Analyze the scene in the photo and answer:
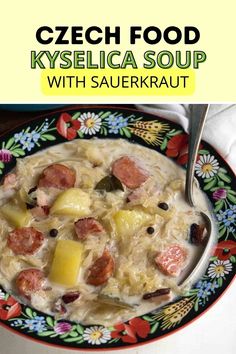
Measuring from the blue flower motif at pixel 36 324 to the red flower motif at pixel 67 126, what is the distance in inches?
33.8

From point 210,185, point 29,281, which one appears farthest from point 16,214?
point 210,185

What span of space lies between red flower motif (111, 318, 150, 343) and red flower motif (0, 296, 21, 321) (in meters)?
0.31

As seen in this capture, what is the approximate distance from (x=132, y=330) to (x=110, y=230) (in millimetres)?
378

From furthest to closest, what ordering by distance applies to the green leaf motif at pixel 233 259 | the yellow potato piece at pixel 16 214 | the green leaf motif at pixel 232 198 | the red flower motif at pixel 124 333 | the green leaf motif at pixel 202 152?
the green leaf motif at pixel 202 152 → the green leaf motif at pixel 232 198 → the yellow potato piece at pixel 16 214 → the green leaf motif at pixel 233 259 → the red flower motif at pixel 124 333

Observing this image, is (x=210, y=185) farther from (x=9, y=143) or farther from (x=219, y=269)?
(x=9, y=143)

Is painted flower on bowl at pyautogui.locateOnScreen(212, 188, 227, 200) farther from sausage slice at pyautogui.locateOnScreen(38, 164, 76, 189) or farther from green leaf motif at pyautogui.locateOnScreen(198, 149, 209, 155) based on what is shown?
sausage slice at pyautogui.locateOnScreen(38, 164, 76, 189)

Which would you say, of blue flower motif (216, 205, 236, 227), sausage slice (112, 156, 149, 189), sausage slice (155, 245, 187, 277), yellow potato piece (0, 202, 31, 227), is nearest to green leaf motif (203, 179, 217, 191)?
blue flower motif (216, 205, 236, 227)

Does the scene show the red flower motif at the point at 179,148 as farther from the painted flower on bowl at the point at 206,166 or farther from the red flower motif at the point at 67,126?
the red flower motif at the point at 67,126

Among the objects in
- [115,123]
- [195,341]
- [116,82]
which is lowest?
[195,341]

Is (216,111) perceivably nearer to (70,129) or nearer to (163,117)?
(163,117)

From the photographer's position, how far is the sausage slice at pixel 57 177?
7.86 ft

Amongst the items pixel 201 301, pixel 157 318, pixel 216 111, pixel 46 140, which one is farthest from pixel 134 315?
pixel 216 111

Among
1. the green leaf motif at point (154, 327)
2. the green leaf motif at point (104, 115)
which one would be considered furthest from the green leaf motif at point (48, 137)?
the green leaf motif at point (154, 327)

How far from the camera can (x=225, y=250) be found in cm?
221
